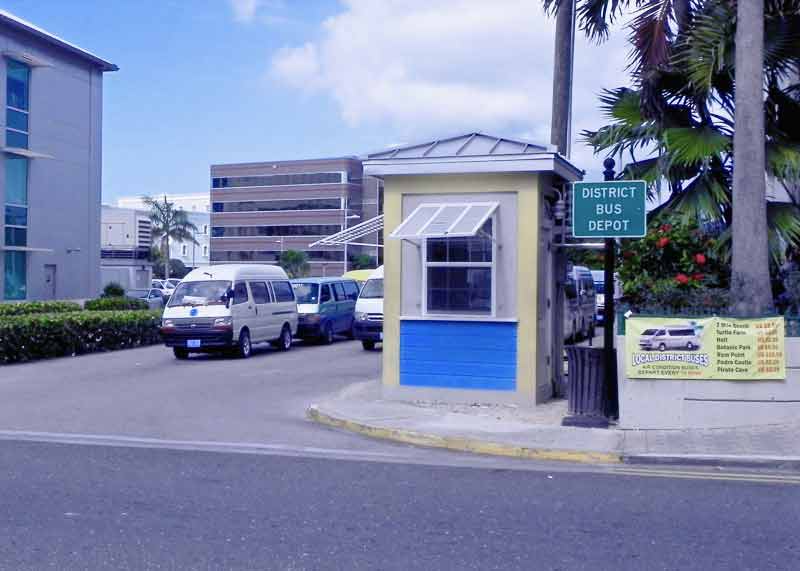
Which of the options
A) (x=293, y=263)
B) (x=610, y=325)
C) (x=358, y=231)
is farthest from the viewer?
(x=293, y=263)

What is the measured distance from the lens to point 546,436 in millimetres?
11617

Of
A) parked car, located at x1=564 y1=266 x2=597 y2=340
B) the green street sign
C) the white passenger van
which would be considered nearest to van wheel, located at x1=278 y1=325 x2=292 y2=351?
the white passenger van

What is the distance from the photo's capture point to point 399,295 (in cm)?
1431

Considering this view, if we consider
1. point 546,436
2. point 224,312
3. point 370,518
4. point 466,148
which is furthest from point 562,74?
point 370,518

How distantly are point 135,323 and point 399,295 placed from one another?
13.3m

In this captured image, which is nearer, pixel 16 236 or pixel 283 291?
pixel 283 291

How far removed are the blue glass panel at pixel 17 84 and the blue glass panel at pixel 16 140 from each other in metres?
1.12

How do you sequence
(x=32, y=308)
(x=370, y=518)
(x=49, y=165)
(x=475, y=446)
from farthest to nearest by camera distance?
1. (x=49, y=165)
2. (x=32, y=308)
3. (x=475, y=446)
4. (x=370, y=518)

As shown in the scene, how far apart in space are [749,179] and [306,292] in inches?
665

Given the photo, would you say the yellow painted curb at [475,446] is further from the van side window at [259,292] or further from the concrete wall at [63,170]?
the concrete wall at [63,170]

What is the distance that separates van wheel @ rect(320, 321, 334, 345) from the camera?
26917 millimetres

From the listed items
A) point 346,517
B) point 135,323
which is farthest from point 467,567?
point 135,323

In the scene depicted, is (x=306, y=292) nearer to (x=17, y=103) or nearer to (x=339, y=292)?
(x=339, y=292)

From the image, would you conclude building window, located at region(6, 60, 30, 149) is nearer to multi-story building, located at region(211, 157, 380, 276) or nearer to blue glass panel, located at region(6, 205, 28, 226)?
blue glass panel, located at region(6, 205, 28, 226)
